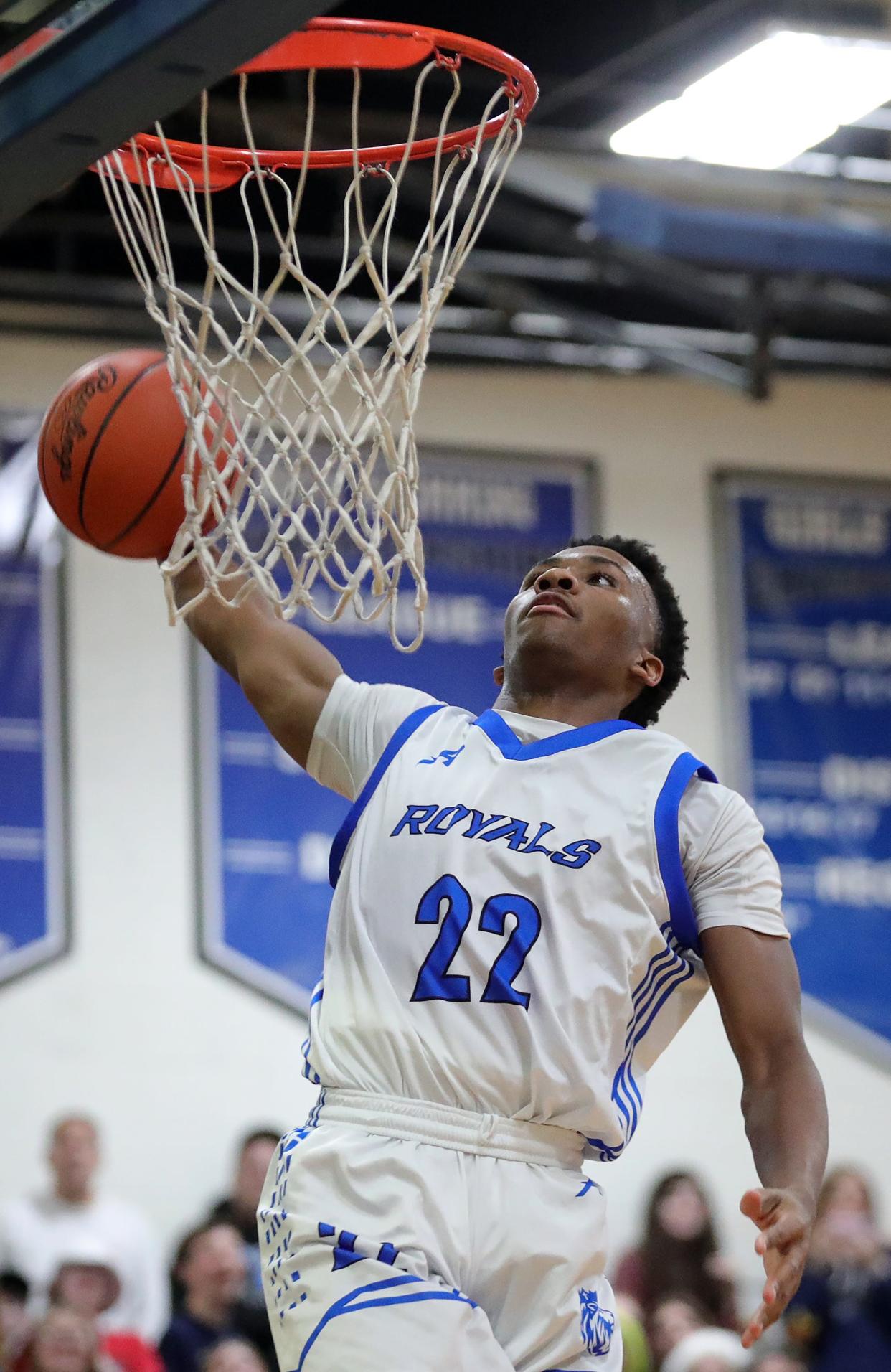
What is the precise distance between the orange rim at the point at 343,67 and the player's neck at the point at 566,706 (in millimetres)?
1138

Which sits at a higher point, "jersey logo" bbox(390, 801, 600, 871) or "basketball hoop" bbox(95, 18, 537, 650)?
"basketball hoop" bbox(95, 18, 537, 650)

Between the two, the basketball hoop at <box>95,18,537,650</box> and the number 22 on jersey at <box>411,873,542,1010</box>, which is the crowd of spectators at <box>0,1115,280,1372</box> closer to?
the basketball hoop at <box>95,18,537,650</box>

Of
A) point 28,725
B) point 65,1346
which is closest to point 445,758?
point 65,1346

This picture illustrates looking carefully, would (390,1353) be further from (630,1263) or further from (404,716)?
(630,1263)

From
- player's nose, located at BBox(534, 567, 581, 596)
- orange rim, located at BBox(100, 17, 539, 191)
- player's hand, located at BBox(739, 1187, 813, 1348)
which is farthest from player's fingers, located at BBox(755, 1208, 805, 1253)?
orange rim, located at BBox(100, 17, 539, 191)

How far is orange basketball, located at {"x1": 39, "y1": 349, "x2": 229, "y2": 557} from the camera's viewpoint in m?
3.93

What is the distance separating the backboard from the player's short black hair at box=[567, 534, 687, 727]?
1.14 meters

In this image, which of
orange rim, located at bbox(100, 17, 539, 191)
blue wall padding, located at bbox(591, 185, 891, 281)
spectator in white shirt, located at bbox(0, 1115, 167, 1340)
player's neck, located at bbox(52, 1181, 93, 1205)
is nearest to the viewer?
orange rim, located at bbox(100, 17, 539, 191)

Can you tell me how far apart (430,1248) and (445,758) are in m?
0.84

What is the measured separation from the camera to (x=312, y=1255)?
308cm

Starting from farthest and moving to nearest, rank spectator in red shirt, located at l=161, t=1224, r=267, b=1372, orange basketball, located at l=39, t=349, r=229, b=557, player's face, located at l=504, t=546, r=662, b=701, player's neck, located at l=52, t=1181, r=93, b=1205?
player's neck, located at l=52, t=1181, r=93, b=1205, spectator in red shirt, located at l=161, t=1224, r=267, b=1372, orange basketball, located at l=39, t=349, r=229, b=557, player's face, located at l=504, t=546, r=662, b=701

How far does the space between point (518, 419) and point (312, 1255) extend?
8.08m

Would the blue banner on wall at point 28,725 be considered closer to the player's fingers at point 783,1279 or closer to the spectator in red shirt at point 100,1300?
the spectator in red shirt at point 100,1300

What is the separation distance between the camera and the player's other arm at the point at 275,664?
144 inches
